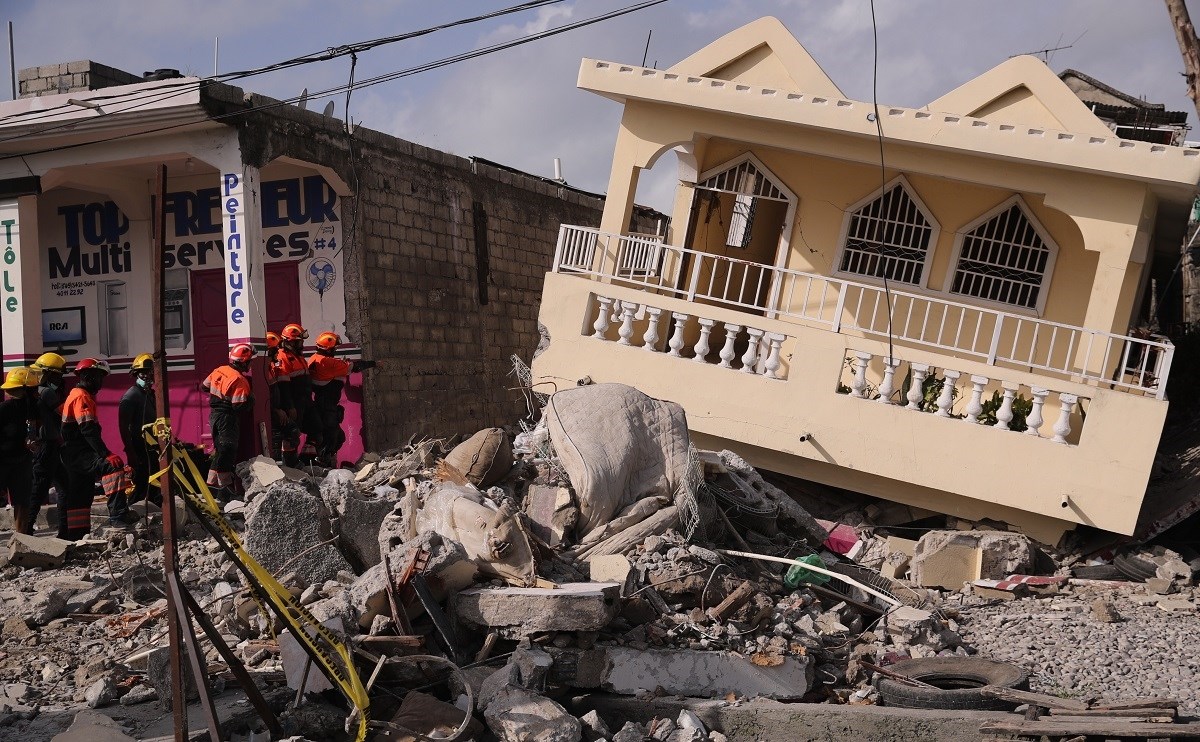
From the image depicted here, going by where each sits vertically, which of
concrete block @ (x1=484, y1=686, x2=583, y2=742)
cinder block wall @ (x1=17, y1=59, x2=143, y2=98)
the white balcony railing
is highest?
cinder block wall @ (x1=17, y1=59, x2=143, y2=98)

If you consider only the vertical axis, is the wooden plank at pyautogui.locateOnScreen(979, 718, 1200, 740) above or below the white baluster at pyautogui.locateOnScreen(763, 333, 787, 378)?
below

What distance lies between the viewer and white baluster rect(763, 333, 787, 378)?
9.95 metres

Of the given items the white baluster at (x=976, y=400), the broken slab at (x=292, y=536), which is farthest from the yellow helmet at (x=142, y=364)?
the white baluster at (x=976, y=400)

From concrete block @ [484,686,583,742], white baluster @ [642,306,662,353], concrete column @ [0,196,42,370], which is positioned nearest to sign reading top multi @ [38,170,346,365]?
concrete column @ [0,196,42,370]

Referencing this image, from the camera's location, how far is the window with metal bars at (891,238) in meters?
11.9

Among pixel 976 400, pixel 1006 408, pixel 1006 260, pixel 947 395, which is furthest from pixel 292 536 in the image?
pixel 1006 260

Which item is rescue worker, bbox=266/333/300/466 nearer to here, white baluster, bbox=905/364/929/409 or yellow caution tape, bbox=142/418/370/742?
yellow caution tape, bbox=142/418/370/742

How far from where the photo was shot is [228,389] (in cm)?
966

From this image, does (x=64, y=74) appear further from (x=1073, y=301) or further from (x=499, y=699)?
(x=1073, y=301)

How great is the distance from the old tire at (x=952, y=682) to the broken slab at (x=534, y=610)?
5.49ft

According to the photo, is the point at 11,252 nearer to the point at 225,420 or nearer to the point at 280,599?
the point at 225,420

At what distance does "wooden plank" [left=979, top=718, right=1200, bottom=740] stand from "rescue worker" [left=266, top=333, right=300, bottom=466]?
7.41 m

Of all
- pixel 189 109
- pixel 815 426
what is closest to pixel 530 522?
pixel 815 426

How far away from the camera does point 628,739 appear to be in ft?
17.5
